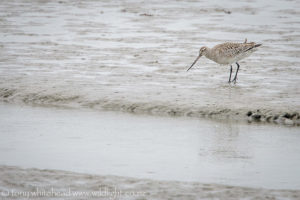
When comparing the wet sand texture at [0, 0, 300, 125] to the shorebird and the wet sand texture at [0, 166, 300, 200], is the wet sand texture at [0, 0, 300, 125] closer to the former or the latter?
the shorebird

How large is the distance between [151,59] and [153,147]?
685 cm

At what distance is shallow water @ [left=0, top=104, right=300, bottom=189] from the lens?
802cm

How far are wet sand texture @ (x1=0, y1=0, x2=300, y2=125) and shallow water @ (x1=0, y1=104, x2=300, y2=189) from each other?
0.85m

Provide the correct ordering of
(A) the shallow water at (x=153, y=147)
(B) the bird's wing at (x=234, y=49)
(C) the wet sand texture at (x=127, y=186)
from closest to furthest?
(C) the wet sand texture at (x=127, y=186) → (A) the shallow water at (x=153, y=147) → (B) the bird's wing at (x=234, y=49)

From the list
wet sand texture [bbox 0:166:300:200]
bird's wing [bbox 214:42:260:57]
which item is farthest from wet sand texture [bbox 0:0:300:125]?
wet sand texture [bbox 0:166:300:200]

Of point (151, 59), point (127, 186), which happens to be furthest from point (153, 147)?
point (151, 59)

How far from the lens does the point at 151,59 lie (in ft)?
52.1

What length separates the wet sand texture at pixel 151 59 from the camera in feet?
39.0

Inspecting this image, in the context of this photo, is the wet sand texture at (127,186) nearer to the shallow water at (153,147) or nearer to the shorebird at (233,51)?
the shallow water at (153,147)

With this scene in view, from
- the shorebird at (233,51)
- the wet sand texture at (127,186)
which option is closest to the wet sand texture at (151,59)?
the shorebird at (233,51)

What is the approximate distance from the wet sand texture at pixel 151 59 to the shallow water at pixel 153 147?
0.85 meters

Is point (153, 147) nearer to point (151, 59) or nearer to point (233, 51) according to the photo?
point (233, 51)

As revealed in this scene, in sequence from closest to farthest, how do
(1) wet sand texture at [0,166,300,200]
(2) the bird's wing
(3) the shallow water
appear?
(1) wet sand texture at [0,166,300,200], (3) the shallow water, (2) the bird's wing

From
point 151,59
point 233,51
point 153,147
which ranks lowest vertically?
point 153,147
